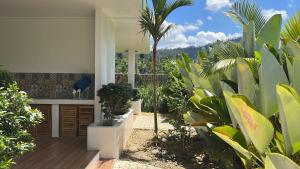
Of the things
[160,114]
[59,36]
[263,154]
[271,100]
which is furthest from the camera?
[160,114]

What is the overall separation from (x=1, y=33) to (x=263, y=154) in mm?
8113

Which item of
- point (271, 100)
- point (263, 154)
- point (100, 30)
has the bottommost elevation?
point (263, 154)

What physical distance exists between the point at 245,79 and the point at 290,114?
1.38m

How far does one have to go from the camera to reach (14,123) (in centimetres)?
379

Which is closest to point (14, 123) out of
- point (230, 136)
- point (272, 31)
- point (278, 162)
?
point (230, 136)

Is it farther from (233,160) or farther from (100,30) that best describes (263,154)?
(100,30)

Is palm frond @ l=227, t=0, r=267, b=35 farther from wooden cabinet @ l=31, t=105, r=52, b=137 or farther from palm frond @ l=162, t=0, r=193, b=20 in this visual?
wooden cabinet @ l=31, t=105, r=52, b=137

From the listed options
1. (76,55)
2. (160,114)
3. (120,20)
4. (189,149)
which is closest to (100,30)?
(76,55)

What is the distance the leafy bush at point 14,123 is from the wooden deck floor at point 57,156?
8.55ft

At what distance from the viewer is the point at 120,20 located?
34.8ft

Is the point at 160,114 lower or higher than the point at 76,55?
lower

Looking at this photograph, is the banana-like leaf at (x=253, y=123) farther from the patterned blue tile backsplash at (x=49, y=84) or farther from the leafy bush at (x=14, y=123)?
the patterned blue tile backsplash at (x=49, y=84)

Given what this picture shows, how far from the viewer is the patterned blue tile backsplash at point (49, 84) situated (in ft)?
32.1

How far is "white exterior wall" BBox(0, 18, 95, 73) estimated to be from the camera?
952 centimetres
